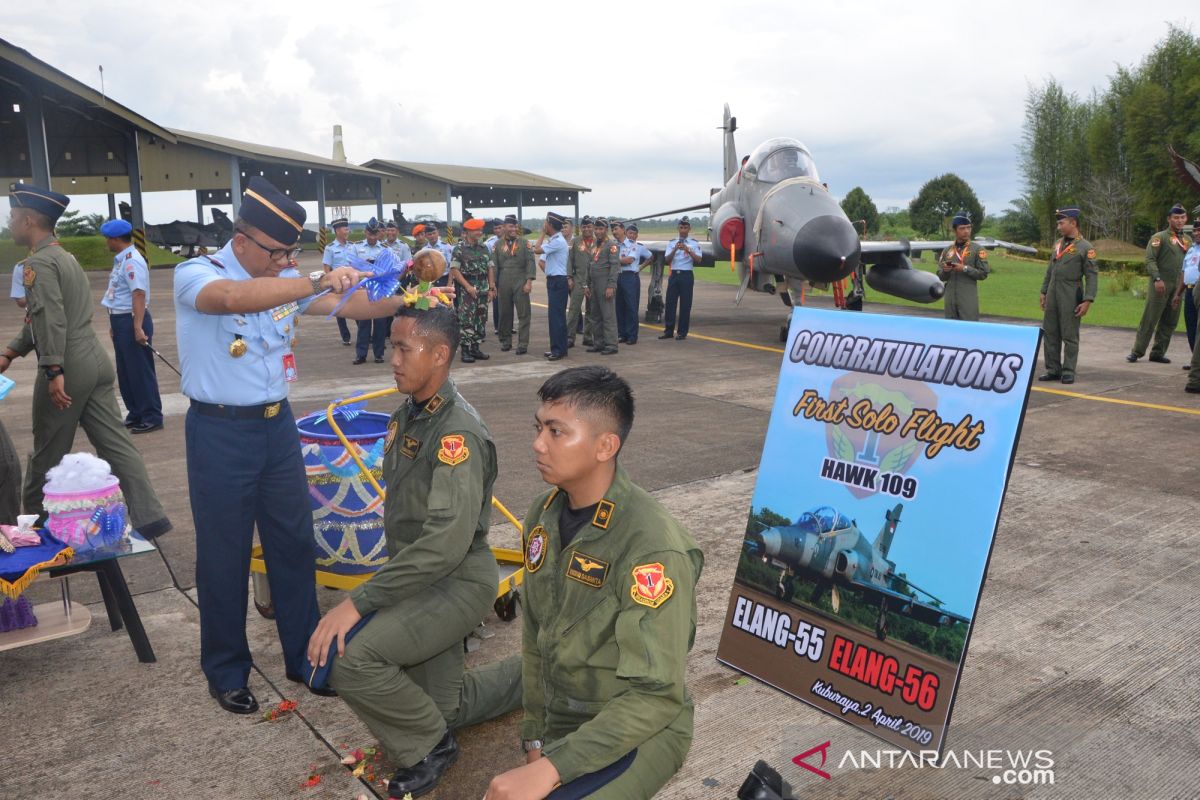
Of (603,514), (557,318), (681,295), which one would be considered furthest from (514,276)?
(603,514)

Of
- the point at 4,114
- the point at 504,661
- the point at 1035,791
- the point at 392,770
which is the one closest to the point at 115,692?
the point at 392,770

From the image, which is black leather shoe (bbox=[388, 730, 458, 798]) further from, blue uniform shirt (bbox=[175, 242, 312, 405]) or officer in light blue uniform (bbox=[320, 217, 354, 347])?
officer in light blue uniform (bbox=[320, 217, 354, 347])

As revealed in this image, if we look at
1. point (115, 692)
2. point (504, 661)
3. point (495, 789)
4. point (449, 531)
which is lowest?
point (115, 692)

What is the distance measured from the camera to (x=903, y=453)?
2.80 meters

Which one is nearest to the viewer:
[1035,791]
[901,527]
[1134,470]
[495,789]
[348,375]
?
[495,789]

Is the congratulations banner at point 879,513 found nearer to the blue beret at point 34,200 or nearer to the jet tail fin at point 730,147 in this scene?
the blue beret at point 34,200

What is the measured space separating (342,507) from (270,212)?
152 centimetres

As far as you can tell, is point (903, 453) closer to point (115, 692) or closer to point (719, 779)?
point (719, 779)

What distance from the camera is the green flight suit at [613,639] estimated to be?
2.05 metres

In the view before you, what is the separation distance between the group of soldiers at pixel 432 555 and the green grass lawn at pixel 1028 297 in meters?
13.5

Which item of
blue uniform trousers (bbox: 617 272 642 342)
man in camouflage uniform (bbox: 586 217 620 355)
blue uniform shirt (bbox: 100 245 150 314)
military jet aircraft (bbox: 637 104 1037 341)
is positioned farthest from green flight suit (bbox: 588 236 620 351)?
blue uniform shirt (bbox: 100 245 150 314)

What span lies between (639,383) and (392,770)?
7.98 metres

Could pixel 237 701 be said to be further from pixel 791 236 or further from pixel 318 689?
pixel 791 236

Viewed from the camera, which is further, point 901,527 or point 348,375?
point 348,375
